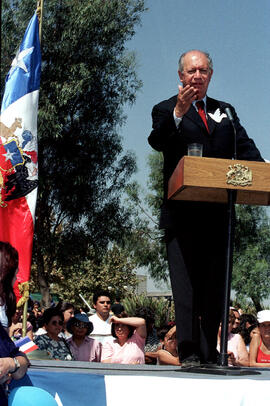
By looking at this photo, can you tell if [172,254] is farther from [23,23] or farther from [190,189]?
[23,23]

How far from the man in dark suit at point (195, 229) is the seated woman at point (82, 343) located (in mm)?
3156

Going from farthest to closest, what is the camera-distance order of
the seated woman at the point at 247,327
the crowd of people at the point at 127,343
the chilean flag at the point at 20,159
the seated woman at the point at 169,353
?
the seated woman at the point at 247,327 < the chilean flag at the point at 20,159 < the crowd of people at the point at 127,343 < the seated woman at the point at 169,353

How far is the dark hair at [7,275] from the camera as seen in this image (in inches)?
101

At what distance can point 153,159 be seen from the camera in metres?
33.3

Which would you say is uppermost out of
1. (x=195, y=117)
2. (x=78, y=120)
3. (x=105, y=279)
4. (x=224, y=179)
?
(x=78, y=120)

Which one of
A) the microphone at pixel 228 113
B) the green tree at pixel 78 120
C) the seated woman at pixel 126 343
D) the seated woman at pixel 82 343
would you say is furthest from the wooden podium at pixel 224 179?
the green tree at pixel 78 120

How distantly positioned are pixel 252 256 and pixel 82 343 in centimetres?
2571

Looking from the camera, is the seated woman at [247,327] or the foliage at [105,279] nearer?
the seated woman at [247,327]

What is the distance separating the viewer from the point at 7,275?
103 inches

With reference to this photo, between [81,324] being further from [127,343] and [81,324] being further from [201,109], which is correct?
[201,109]

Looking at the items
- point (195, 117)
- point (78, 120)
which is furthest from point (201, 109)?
point (78, 120)

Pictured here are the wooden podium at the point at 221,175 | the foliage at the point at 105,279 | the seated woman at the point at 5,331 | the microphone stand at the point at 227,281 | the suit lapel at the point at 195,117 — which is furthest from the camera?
the foliage at the point at 105,279

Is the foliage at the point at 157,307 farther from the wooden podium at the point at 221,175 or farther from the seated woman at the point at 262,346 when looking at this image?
the wooden podium at the point at 221,175

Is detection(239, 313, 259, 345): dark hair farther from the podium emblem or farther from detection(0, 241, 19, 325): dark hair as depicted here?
detection(0, 241, 19, 325): dark hair
